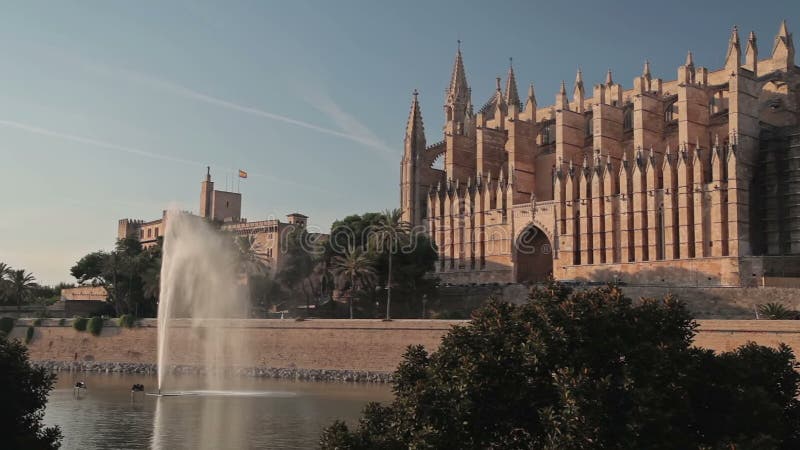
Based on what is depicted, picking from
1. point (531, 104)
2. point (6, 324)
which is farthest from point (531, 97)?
point (6, 324)

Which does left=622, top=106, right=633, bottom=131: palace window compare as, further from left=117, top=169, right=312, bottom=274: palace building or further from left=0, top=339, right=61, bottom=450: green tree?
left=0, top=339, right=61, bottom=450: green tree

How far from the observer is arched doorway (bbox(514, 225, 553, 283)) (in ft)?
168

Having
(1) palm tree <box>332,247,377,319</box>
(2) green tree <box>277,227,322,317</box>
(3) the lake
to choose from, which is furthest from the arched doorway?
(3) the lake

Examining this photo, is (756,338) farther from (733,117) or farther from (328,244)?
(328,244)

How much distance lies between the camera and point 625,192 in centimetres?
4575

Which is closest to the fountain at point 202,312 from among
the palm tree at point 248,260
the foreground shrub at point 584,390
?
the palm tree at point 248,260

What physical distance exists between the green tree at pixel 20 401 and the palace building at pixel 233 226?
35818mm

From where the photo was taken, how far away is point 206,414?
26156mm

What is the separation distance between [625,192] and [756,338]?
59.3 ft

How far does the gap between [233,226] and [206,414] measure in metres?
40.8

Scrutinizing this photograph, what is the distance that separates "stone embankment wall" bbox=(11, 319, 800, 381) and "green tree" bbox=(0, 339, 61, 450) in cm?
2007

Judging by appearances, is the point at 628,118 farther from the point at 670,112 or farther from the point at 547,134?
the point at 547,134

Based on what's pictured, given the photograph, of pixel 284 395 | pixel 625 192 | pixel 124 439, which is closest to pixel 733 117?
pixel 625 192

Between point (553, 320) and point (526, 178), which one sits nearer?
point (553, 320)
